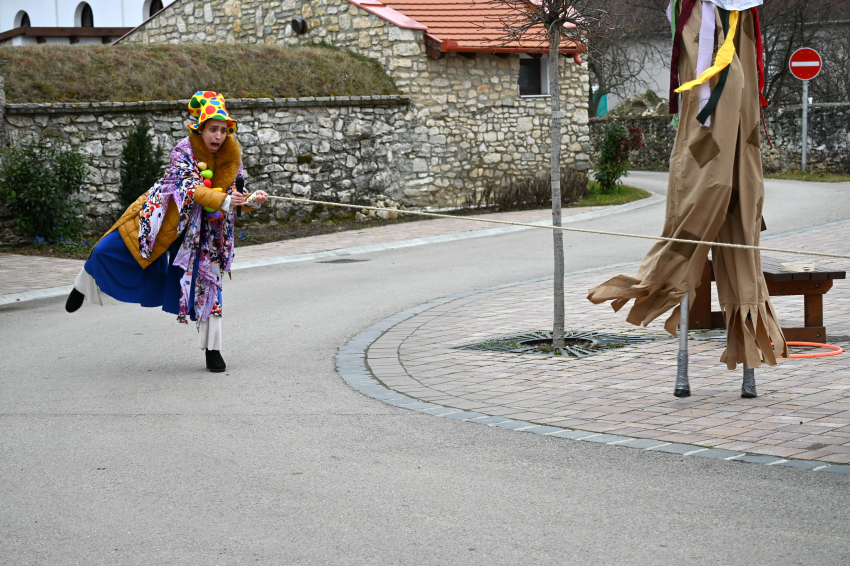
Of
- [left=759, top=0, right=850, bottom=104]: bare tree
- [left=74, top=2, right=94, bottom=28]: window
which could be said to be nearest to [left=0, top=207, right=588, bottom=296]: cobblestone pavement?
[left=759, top=0, right=850, bottom=104]: bare tree

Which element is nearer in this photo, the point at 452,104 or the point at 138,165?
the point at 138,165

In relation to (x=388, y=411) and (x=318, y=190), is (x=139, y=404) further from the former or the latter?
(x=318, y=190)

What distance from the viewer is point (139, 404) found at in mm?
6445

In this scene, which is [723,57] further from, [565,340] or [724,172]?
[565,340]

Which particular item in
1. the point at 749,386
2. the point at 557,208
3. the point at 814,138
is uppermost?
the point at 814,138

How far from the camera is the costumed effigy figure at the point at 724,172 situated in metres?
5.82

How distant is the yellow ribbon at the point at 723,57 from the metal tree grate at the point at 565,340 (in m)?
2.49

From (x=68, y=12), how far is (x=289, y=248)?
25030 millimetres

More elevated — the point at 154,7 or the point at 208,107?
the point at 154,7

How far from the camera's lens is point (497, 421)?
585 centimetres

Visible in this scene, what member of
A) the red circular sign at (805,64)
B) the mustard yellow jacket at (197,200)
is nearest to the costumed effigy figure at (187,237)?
the mustard yellow jacket at (197,200)

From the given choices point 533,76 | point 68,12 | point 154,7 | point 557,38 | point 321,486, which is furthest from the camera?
point 68,12

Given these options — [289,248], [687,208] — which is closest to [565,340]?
[687,208]

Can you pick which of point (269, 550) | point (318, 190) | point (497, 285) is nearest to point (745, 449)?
point (269, 550)
